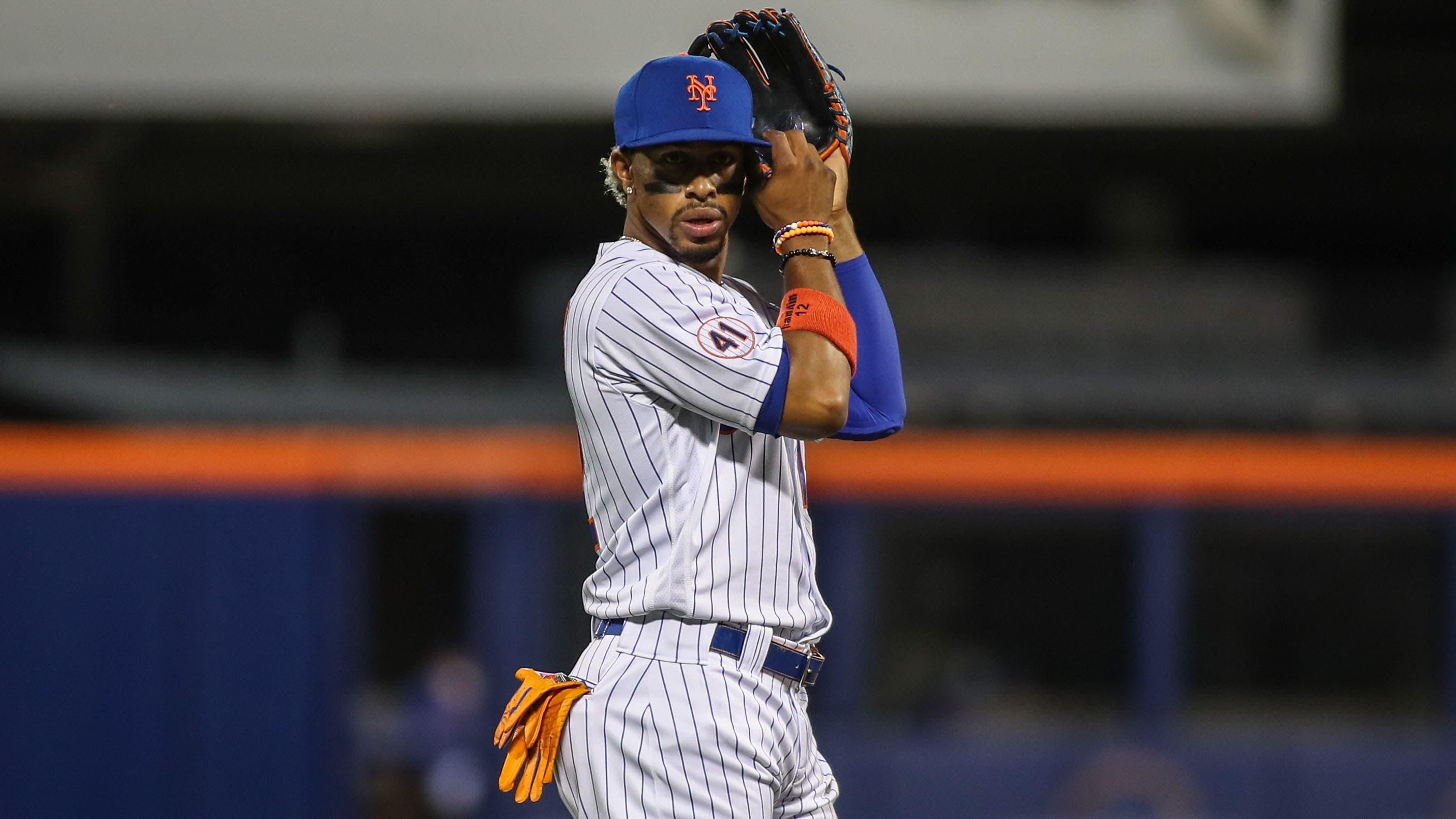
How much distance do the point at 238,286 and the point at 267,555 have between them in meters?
8.81

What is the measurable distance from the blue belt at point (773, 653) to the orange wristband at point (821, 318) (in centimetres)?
36

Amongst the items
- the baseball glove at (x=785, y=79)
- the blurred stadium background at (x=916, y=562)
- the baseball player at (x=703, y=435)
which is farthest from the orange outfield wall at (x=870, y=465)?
the baseball player at (x=703, y=435)

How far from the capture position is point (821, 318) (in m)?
1.91

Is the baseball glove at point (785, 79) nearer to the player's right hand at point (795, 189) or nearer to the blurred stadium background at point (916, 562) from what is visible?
the player's right hand at point (795, 189)

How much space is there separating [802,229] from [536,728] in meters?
0.72

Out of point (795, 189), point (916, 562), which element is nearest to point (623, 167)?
point (795, 189)

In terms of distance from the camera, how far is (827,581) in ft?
21.1

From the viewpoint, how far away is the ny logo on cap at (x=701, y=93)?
195cm

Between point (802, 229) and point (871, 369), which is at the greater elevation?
point (802, 229)

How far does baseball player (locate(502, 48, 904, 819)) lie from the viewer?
6.30ft

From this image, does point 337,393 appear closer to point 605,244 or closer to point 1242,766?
point 1242,766

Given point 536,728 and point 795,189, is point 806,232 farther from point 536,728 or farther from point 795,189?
point 536,728

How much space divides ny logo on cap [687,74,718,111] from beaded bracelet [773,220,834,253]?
0.57ft

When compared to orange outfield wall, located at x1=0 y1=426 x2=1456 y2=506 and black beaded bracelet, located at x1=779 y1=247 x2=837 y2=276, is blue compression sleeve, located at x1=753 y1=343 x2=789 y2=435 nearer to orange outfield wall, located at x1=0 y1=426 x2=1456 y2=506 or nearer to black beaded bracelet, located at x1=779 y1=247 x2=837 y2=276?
black beaded bracelet, located at x1=779 y1=247 x2=837 y2=276
